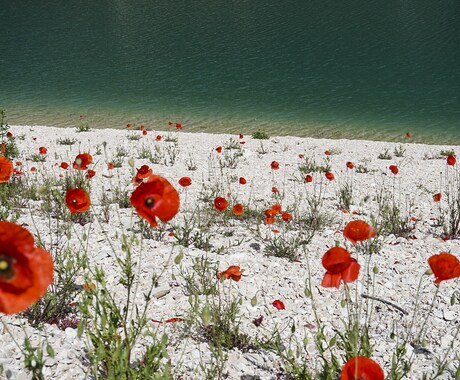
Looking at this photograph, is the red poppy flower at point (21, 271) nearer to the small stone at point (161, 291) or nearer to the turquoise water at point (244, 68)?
the small stone at point (161, 291)

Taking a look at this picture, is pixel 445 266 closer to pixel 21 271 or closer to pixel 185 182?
pixel 21 271

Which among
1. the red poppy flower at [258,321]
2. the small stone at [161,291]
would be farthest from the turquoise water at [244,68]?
the red poppy flower at [258,321]

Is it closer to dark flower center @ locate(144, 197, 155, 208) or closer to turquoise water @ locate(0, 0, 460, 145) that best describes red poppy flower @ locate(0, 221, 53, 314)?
dark flower center @ locate(144, 197, 155, 208)

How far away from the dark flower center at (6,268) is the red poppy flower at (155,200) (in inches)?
25.5

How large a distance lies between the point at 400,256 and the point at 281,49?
32.8 m

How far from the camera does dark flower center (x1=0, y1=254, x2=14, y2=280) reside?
3.76ft

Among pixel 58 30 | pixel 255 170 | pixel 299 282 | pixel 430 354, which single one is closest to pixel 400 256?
pixel 299 282

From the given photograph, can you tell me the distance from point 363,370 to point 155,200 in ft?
3.34

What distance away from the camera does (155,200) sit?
5.84 ft

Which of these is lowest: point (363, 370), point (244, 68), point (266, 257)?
point (363, 370)

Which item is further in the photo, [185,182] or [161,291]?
[185,182]

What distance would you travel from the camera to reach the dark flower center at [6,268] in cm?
114

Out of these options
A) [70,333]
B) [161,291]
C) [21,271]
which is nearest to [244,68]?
[161,291]

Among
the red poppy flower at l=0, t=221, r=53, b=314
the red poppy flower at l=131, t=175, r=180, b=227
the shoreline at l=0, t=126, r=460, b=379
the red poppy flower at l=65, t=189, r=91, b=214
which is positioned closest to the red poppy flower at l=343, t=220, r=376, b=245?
the shoreline at l=0, t=126, r=460, b=379
